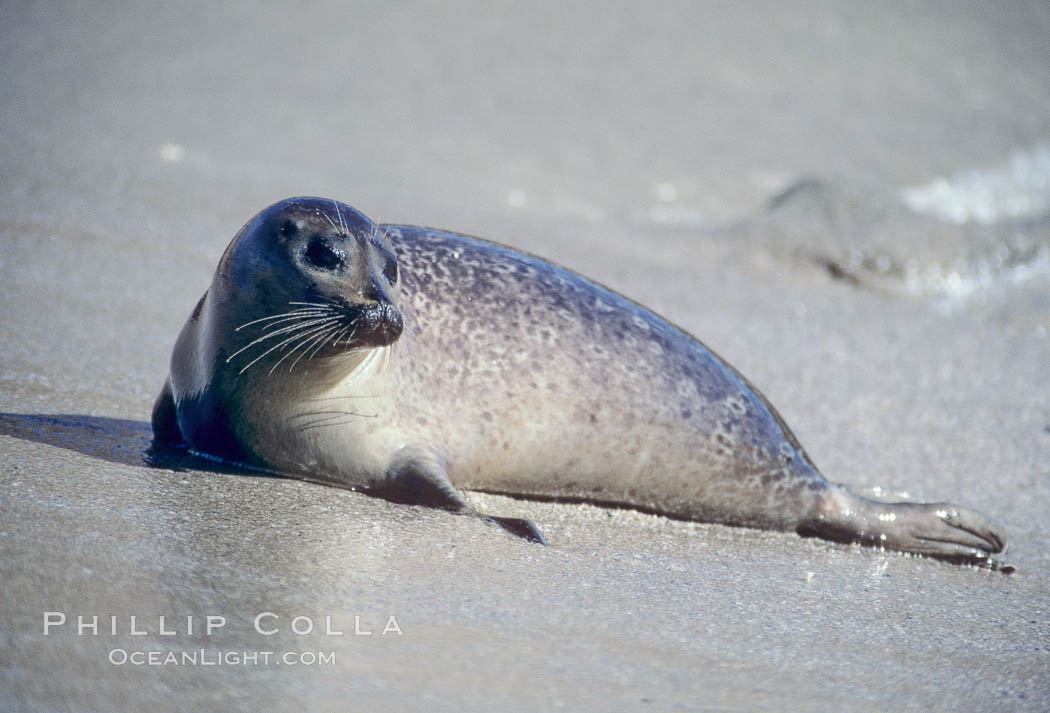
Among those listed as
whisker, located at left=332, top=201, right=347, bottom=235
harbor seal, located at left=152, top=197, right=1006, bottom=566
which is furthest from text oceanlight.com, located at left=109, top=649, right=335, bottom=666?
whisker, located at left=332, top=201, right=347, bottom=235

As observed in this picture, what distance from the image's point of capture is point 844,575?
2.84 metres

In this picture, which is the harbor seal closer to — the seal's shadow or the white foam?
the seal's shadow

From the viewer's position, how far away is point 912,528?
326 centimetres

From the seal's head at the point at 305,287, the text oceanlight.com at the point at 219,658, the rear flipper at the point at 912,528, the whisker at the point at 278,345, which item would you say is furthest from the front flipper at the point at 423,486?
the rear flipper at the point at 912,528

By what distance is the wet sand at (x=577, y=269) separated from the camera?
1856 mm

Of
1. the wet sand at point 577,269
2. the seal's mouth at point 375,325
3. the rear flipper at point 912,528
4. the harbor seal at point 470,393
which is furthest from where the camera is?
the rear flipper at point 912,528

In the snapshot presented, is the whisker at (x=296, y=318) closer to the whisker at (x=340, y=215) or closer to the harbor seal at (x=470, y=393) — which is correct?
the harbor seal at (x=470, y=393)

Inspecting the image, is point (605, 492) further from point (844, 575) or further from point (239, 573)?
point (239, 573)

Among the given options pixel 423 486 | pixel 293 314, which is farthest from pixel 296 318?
pixel 423 486

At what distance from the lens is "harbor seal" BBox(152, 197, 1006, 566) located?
2.73 metres

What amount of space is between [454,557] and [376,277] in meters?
0.77

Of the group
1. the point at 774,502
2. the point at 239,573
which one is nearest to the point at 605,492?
the point at 774,502

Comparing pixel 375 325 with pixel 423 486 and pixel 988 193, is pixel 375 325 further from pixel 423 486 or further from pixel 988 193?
pixel 988 193

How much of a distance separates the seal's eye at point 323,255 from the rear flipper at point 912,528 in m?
1.68
